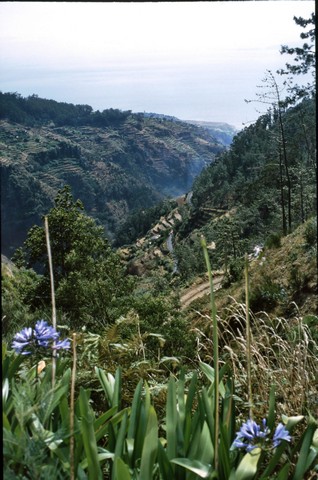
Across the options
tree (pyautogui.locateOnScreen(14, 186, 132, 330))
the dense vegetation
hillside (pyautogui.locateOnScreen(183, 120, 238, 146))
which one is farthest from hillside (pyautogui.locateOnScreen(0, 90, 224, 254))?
the dense vegetation

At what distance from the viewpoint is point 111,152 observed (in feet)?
216

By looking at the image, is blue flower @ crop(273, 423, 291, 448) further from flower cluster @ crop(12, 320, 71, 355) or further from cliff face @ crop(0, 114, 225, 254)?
cliff face @ crop(0, 114, 225, 254)

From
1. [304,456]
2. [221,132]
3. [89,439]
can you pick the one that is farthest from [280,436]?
[221,132]

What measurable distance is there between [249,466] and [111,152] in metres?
65.5

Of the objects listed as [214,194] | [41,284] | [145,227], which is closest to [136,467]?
[41,284]

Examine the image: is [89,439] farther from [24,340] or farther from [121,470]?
[24,340]

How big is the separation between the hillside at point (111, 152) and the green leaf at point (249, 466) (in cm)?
3504

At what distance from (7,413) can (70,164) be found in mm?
53595

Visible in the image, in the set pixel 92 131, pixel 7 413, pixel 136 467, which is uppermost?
pixel 92 131

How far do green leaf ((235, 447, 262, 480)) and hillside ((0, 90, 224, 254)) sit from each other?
3504 cm

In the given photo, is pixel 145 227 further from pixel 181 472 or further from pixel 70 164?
pixel 181 472

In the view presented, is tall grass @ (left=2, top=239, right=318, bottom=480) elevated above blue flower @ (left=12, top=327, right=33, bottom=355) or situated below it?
below

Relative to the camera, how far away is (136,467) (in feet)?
4.42

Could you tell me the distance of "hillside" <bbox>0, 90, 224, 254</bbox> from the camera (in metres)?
49.4
